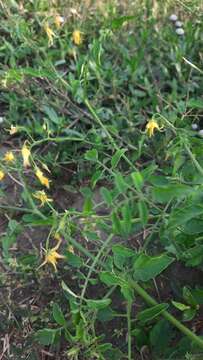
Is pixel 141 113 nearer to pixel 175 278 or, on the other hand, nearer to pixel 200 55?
pixel 200 55

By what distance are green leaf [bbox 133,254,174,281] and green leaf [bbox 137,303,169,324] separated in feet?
0.34

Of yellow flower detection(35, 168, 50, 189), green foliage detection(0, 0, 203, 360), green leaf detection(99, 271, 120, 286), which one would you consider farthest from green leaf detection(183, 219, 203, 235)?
yellow flower detection(35, 168, 50, 189)

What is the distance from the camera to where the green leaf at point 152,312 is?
1.52 m

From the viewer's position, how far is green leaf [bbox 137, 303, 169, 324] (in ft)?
4.98

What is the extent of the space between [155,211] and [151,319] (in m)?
0.30

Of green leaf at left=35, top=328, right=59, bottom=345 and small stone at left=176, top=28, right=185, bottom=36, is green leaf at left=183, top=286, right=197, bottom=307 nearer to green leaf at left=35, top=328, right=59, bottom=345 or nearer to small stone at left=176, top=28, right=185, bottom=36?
green leaf at left=35, top=328, right=59, bottom=345

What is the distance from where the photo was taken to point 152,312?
5.05 ft

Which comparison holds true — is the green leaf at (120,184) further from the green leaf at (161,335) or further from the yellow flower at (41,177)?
the green leaf at (161,335)

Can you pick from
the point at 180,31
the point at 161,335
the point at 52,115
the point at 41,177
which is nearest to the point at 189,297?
the point at 161,335

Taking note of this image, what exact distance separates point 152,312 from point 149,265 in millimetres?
159

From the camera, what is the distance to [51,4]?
2709 mm

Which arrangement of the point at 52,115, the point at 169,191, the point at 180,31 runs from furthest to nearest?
1. the point at 180,31
2. the point at 52,115
3. the point at 169,191

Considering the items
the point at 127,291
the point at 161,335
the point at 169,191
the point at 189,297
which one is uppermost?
the point at 169,191

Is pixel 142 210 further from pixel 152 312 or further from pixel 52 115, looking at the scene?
pixel 52 115
